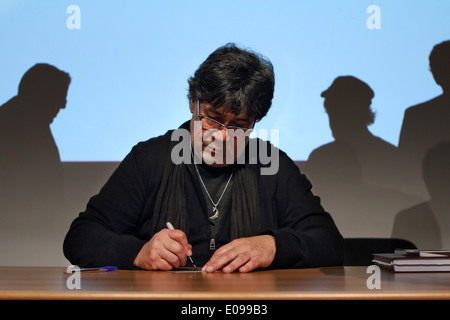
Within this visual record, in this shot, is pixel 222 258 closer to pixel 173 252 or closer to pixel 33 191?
pixel 173 252

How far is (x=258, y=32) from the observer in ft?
8.73

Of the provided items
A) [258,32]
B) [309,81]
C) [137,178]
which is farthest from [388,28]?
[137,178]

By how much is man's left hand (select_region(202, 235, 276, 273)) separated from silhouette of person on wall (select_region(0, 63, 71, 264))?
1899mm

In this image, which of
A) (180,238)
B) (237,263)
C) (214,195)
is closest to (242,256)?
(237,263)

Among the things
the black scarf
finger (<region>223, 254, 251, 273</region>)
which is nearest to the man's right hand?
finger (<region>223, 254, 251, 273</region>)

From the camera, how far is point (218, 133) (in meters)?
1.52

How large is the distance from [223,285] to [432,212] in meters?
2.25

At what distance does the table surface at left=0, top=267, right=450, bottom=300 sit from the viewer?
828mm

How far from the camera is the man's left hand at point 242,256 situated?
119cm

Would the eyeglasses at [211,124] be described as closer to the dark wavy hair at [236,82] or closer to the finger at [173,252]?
the dark wavy hair at [236,82]

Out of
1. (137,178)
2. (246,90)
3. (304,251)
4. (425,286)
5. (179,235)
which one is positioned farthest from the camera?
(137,178)

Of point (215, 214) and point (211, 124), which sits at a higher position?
point (211, 124)

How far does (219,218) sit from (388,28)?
166 cm

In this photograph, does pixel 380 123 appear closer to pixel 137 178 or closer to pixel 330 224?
pixel 330 224
